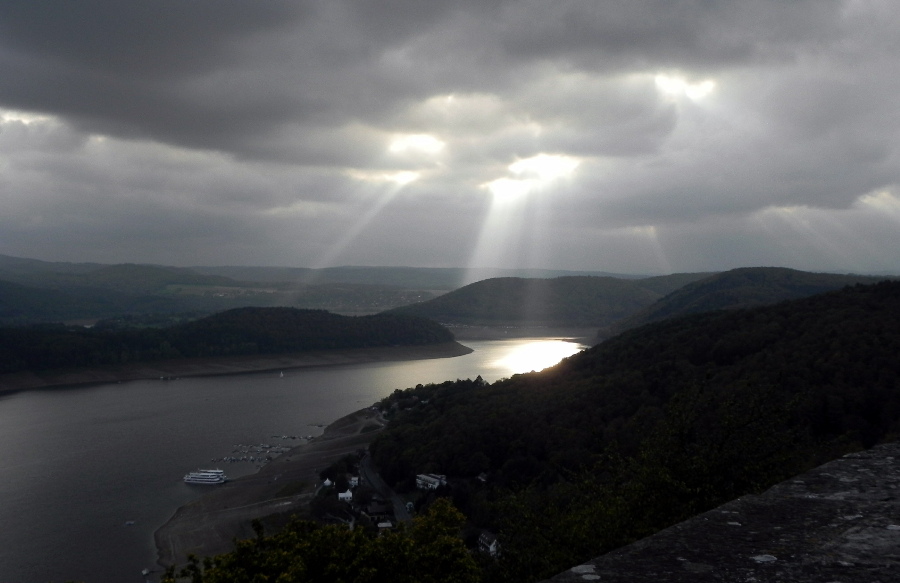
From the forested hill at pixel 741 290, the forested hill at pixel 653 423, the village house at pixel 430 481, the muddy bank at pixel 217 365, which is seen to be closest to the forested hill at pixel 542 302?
the forested hill at pixel 741 290

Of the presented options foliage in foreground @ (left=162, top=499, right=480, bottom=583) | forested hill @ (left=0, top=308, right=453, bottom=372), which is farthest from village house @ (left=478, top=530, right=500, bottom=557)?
forested hill @ (left=0, top=308, right=453, bottom=372)

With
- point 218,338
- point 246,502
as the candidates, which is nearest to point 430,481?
point 246,502

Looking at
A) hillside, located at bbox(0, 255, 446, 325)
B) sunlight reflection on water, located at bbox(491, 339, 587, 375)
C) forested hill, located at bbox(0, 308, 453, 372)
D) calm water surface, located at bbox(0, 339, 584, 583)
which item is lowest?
calm water surface, located at bbox(0, 339, 584, 583)

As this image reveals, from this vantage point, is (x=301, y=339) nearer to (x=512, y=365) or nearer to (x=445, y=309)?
(x=512, y=365)

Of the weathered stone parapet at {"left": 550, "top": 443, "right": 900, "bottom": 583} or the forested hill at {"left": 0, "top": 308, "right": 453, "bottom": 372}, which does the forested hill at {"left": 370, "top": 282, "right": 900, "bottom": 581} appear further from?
the forested hill at {"left": 0, "top": 308, "right": 453, "bottom": 372}

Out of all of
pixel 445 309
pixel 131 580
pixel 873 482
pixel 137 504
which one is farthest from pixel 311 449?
pixel 445 309

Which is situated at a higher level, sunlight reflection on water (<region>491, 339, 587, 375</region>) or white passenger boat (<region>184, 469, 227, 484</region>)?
sunlight reflection on water (<region>491, 339, 587, 375</region>)

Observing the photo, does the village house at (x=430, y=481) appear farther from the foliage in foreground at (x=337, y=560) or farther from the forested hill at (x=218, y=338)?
the forested hill at (x=218, y=338)
